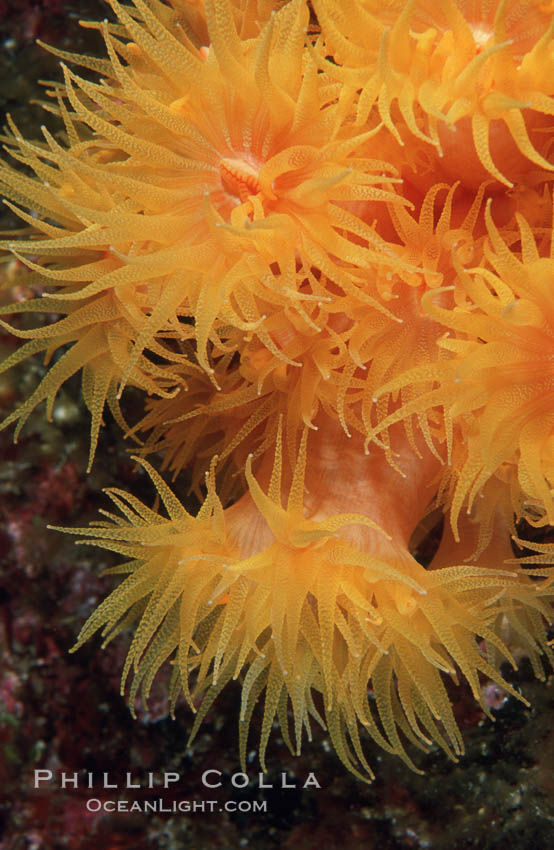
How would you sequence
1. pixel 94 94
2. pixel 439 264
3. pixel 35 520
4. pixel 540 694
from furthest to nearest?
pixel 35 520, pixel 540 694, pixel 439 264, pixel 94 94

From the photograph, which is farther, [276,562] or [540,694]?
[540,694]

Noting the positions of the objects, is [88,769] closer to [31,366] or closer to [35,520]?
[35,520]

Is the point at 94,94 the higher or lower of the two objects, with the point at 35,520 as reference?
higher

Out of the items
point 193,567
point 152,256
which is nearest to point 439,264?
point 152,256

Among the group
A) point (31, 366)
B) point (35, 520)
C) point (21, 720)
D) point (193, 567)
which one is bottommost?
point (21, 720)

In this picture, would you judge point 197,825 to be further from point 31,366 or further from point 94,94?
point 94,94

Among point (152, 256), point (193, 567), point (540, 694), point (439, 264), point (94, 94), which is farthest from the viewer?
point (540, 694)

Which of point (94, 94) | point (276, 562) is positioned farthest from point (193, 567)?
point (94, 94)
